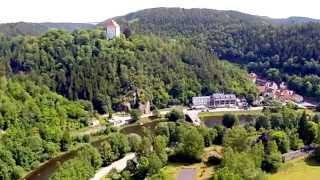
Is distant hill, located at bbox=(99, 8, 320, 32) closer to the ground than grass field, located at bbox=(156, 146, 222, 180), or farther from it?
farther from it

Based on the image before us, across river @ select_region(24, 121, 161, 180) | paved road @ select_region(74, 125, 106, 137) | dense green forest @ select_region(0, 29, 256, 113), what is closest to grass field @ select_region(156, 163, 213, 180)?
river @ select_region(24, 121, 161, 180)

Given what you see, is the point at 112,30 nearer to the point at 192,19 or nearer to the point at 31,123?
the point at 31,123

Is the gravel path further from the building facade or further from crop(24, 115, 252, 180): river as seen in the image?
the building facade

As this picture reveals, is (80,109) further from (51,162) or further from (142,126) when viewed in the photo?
(51,162)

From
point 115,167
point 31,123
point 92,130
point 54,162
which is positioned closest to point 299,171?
point 115,167

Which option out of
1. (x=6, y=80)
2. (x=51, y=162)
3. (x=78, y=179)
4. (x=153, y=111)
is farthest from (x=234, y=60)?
(x=78, y=179)

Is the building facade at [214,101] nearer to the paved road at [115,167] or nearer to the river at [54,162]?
the river at [54,162]
